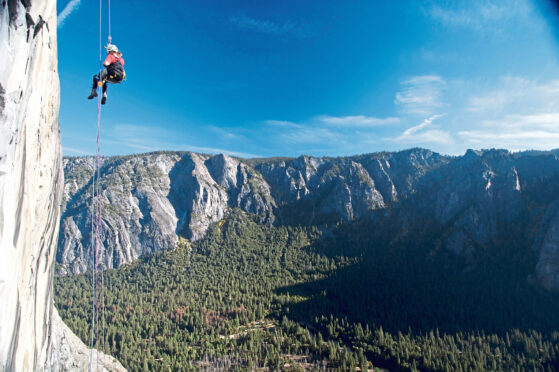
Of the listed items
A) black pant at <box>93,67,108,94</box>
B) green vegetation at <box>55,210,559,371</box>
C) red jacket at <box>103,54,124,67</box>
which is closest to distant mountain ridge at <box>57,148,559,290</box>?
green vegetation at <box>55,210,559,371</box>

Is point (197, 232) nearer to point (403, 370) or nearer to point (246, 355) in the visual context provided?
point (246, 355)

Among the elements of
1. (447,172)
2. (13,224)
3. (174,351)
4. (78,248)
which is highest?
(447,172)

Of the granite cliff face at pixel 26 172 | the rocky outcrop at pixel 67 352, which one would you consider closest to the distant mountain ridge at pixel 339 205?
the rocky outcrop at pixel 67 352

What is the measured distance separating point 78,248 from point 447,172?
252m

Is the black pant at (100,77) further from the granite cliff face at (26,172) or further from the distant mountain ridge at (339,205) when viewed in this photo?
the distant mountain ridge at (339,205)

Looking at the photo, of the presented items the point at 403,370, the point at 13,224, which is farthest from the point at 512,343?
the point at 13,224

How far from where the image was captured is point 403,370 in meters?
61.9

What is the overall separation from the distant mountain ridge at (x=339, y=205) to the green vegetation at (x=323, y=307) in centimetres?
1046

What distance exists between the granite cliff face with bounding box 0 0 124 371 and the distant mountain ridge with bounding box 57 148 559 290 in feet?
488

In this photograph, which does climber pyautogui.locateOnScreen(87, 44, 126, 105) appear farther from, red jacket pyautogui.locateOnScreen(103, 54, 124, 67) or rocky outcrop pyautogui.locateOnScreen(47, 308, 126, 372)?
rocky outcrop pyautogui.locateOnScreen(47, 308, 126, 372)

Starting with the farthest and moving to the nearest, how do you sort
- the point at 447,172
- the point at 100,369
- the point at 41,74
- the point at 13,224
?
the point at 447,172 < the point at 100,369 < the point at 41,74 < the point at 13,224

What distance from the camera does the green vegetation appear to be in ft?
214

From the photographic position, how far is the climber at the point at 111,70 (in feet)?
43.2

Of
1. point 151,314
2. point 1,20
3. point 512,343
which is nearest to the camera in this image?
point 1,20
